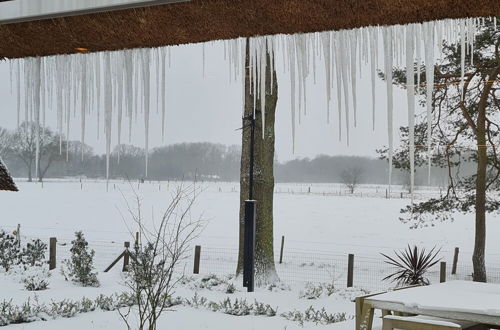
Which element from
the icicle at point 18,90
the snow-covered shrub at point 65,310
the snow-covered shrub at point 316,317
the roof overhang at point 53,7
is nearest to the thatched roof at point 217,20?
the roof overhang at point 53,7

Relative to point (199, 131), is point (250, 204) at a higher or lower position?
lower

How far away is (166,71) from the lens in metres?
3.22

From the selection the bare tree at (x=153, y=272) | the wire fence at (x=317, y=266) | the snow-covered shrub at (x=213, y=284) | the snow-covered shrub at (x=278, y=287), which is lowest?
the wire fence at (x=317, y=266)

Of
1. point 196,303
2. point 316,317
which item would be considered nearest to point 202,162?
point 196,303

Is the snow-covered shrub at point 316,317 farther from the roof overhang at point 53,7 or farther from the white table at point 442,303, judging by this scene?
the roof overhang at point 53,7

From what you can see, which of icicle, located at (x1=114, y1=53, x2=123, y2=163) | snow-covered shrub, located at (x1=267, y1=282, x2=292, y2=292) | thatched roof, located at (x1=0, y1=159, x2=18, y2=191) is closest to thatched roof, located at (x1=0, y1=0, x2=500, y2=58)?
icicle, located at (x1=114, y1=53, x2=123, y2=163)

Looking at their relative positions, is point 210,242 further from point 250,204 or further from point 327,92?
point 327,92

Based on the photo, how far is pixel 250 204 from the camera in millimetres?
6270

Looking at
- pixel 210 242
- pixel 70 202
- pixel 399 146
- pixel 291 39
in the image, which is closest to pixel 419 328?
pixel 291 39

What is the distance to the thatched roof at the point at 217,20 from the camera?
2.06 m

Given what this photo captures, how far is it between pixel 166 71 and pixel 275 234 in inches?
650

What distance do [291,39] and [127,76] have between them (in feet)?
2.80

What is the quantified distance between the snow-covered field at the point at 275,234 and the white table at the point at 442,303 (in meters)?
1.47

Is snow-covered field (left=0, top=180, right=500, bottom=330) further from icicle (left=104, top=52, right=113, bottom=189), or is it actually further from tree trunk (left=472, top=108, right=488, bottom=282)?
icicle (left=104, top=52, right=113, bottom=189)
